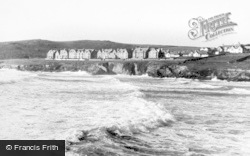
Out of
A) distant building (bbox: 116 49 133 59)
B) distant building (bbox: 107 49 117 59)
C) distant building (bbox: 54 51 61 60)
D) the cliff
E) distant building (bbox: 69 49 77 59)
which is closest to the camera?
the cliff

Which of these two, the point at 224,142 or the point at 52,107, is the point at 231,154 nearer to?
the point at 224,142

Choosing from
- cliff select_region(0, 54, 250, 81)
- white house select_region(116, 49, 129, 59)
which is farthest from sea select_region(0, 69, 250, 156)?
white house select_region(116, 49, 129, 59)

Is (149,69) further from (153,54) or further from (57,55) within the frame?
(57,55)

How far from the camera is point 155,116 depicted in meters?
18.9

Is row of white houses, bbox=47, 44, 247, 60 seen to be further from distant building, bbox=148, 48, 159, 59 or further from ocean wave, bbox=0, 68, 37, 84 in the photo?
ocean wave, bbox=0, 68, 37, 84

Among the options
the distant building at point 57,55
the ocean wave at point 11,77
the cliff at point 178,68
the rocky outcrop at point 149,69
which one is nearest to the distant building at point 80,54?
the distant building at point 57,55

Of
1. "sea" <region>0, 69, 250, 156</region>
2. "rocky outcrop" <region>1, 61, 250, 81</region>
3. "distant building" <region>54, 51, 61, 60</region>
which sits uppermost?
"distant building" <region>54, 51, 61, 60</region>

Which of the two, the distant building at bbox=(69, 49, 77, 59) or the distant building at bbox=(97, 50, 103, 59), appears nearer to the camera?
the distant building at bbox=(97, 50, 103, 59)

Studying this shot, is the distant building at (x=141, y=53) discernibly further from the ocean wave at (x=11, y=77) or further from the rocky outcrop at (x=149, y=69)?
the ocean wave at (x=11, y=77)

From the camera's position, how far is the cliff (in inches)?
3219

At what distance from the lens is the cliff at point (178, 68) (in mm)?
81750

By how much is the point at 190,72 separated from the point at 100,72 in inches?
1272

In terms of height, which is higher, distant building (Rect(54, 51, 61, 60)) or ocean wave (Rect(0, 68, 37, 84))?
distant building (Rect(54, 51, 61, 60))

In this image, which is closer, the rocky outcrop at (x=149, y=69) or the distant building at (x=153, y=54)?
the rocky outcrop at (x=149, y=69)
